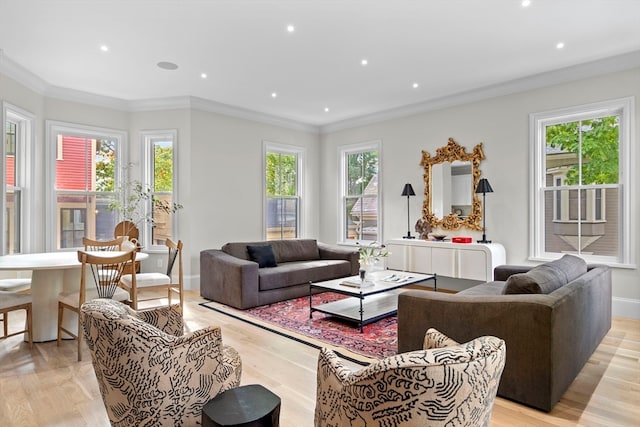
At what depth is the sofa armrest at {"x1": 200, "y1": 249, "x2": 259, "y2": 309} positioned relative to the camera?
4586mm

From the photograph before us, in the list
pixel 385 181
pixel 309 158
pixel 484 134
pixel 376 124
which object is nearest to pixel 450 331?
pixel 484 134

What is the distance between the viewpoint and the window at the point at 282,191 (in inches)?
270

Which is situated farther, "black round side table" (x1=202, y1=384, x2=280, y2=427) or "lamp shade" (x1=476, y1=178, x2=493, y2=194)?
"lamp shade" (x1=476, y1=178, x2=493, y2=194)

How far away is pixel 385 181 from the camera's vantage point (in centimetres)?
651

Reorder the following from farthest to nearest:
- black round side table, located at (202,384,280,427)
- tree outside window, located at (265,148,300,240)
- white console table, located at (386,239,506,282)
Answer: tree outside window, located at (265,148,300,240), white console table, located at (386,239,506,282), black round side table, located at (202,384,280,427)

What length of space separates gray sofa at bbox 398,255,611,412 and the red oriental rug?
591 mm

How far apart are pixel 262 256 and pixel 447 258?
2.56 meters

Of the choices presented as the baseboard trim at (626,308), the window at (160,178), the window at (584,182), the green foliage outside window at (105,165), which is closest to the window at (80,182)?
the green foliage outside window at (105,165)

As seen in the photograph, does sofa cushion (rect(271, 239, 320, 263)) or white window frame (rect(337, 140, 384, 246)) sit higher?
white window frame (rect(337, 140, 384, 246))

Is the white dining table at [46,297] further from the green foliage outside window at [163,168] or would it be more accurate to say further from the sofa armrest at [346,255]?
the sofa armrest at [346,255]

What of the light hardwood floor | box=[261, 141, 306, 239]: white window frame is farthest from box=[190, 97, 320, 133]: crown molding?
the light hardwood floor

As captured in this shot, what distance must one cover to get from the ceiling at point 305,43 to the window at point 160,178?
72 cm

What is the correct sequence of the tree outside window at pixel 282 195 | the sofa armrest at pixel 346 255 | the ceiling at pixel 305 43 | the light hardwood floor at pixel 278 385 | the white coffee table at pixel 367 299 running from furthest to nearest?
1. the tree outside window at pixel 282 195
2. the sofa armrest at pixel 346 255
3. the white coffee table at pixel 367 299
4. the ceiling at pixel 305 43
5. the light hardwood floor at pixel 278 385

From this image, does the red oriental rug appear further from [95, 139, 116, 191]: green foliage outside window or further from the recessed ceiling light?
the recessed ceiling light
